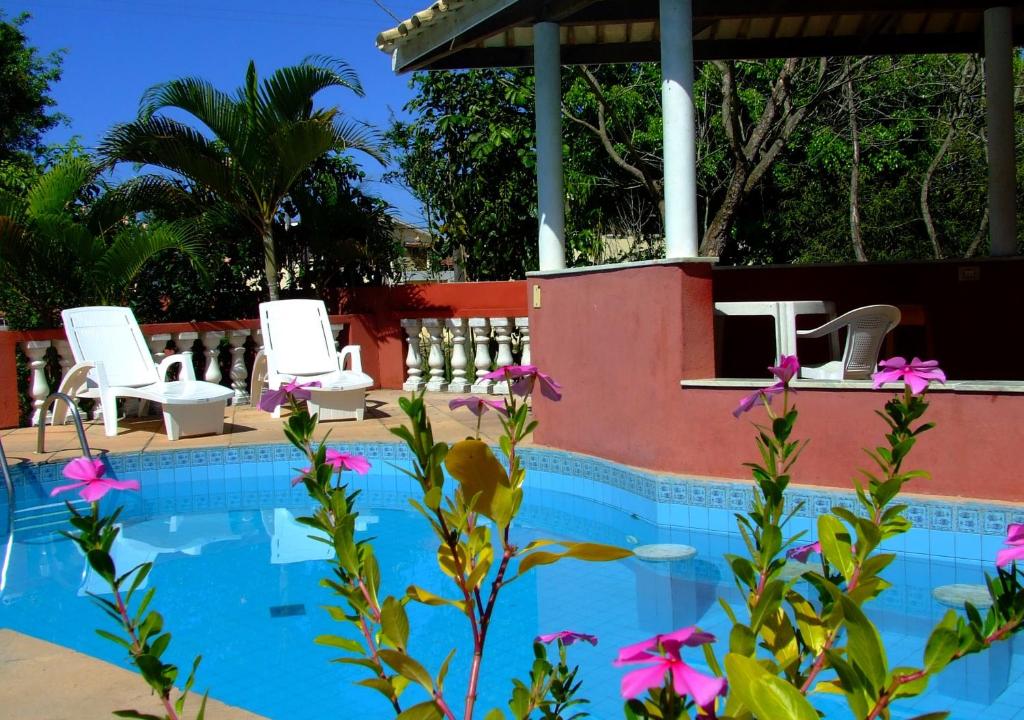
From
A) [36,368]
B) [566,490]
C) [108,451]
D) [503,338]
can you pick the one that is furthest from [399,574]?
[36,368]

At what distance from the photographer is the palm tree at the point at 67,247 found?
922 centimetres

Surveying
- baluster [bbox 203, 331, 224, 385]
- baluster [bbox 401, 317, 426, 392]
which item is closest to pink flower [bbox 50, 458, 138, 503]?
baluster [bbox 203, 331, 224, 385]

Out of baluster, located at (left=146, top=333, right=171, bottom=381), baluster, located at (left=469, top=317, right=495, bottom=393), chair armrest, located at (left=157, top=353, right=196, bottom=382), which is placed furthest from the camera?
baluster, located at (left=469, top=317, right=495, bottom=393)

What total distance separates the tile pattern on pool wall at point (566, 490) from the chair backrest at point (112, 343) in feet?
4.53

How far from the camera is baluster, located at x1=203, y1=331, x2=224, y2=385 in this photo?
10.4 metres

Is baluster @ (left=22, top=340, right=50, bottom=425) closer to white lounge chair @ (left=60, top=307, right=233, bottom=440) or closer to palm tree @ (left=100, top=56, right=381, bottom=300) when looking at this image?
white lounge chair @ (left=60, top=307, right=233, bottom=440)

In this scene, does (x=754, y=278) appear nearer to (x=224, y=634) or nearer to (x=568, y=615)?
(x=568, y=615)

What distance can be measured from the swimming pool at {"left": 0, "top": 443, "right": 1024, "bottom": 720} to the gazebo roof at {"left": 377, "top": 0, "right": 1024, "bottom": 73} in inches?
125

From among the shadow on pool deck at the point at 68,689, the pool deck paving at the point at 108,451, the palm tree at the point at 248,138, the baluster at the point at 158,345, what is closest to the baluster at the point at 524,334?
the pool deck paving at the point at 108,451

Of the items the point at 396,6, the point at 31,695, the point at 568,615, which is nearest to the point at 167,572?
the point at 568,615

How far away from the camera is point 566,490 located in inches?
284

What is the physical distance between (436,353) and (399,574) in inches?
218

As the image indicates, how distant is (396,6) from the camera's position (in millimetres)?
19344

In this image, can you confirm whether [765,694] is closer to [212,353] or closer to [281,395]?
[281,395]
